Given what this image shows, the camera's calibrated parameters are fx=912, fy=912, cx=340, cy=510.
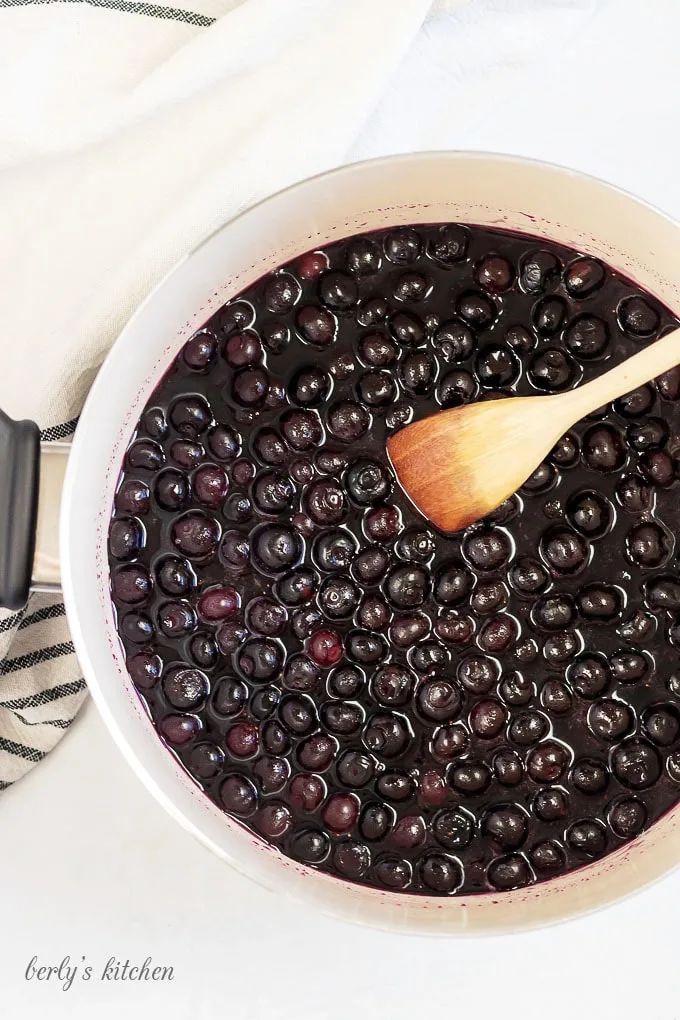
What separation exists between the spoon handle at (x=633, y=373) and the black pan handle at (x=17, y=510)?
398 millimetres

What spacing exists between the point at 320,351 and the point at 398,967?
1.96 ft

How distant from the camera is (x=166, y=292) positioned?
0.71 m

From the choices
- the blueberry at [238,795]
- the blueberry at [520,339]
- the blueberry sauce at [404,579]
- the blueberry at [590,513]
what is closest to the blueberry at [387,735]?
the blueberry sauce at [404,579]

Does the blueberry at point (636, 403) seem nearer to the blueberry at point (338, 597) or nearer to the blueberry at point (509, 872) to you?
the blueberry at point (338, 597)

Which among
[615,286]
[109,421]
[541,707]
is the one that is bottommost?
[541,707]

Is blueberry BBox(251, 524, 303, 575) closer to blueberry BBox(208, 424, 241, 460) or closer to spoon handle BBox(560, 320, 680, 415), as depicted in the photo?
blueberry BBox(208, 424, 241, 460)

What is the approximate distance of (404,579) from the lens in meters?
0.75

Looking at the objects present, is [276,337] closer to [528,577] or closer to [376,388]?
[376,388]

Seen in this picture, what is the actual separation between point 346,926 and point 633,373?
1.92 ft

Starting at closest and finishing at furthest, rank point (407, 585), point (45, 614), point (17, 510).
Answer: point (17, 510) < point (407, 585) < point (45, 614)

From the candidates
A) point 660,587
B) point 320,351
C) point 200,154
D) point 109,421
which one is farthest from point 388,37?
point 660,587

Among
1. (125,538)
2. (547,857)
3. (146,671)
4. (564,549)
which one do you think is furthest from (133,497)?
(547,857)

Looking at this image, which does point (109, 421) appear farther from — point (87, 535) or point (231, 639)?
point (231, 639)

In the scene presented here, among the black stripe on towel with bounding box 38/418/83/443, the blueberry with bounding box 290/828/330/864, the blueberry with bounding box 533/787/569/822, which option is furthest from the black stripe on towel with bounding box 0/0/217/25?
the blueberry with bounding box 533/787/569/822
